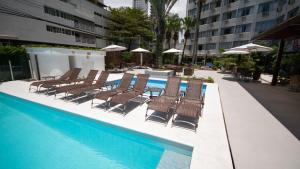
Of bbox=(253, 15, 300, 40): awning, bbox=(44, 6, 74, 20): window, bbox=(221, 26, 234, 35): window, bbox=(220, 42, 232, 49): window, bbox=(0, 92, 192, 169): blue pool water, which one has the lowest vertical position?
bbox=(0, 92, 192, 169): blue pool water

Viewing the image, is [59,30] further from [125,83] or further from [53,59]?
[125,83]

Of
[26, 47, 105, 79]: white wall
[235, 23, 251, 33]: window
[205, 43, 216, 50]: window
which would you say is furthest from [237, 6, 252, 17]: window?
[26, 47, 105, 79]: white wall

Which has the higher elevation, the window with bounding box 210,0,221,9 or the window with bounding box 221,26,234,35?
the window with bounding box 210,0,221,9

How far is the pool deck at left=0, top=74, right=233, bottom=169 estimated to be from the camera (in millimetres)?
2855

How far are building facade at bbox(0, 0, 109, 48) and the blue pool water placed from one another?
19869 mm

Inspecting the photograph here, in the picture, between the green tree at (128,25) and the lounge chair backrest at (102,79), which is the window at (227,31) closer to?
the green tree at (128,25)

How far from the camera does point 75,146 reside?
149 inches

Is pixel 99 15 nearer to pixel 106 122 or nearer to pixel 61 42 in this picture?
pixel 61 42

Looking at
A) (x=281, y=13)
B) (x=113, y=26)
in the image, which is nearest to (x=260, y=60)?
(x=281, y=13)

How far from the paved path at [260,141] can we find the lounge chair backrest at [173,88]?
182cm

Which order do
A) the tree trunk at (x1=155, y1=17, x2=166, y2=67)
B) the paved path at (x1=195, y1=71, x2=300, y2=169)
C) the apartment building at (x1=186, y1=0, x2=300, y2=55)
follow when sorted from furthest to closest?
the apartment building at (x1=186, y1=0, x2=300, y2=55), the tree trunk at (x1=155, y1=17, x2=166, y2=67), the paved path at (x1=195, y1=71, x2=300, y2=169)

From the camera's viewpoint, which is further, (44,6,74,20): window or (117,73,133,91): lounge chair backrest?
(44,6,74,20): window

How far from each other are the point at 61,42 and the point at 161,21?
2042 cm

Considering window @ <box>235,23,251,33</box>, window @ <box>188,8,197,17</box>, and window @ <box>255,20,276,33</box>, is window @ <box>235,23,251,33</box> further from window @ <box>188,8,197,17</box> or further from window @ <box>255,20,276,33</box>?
window @ <box>188,8,197,17</box>
